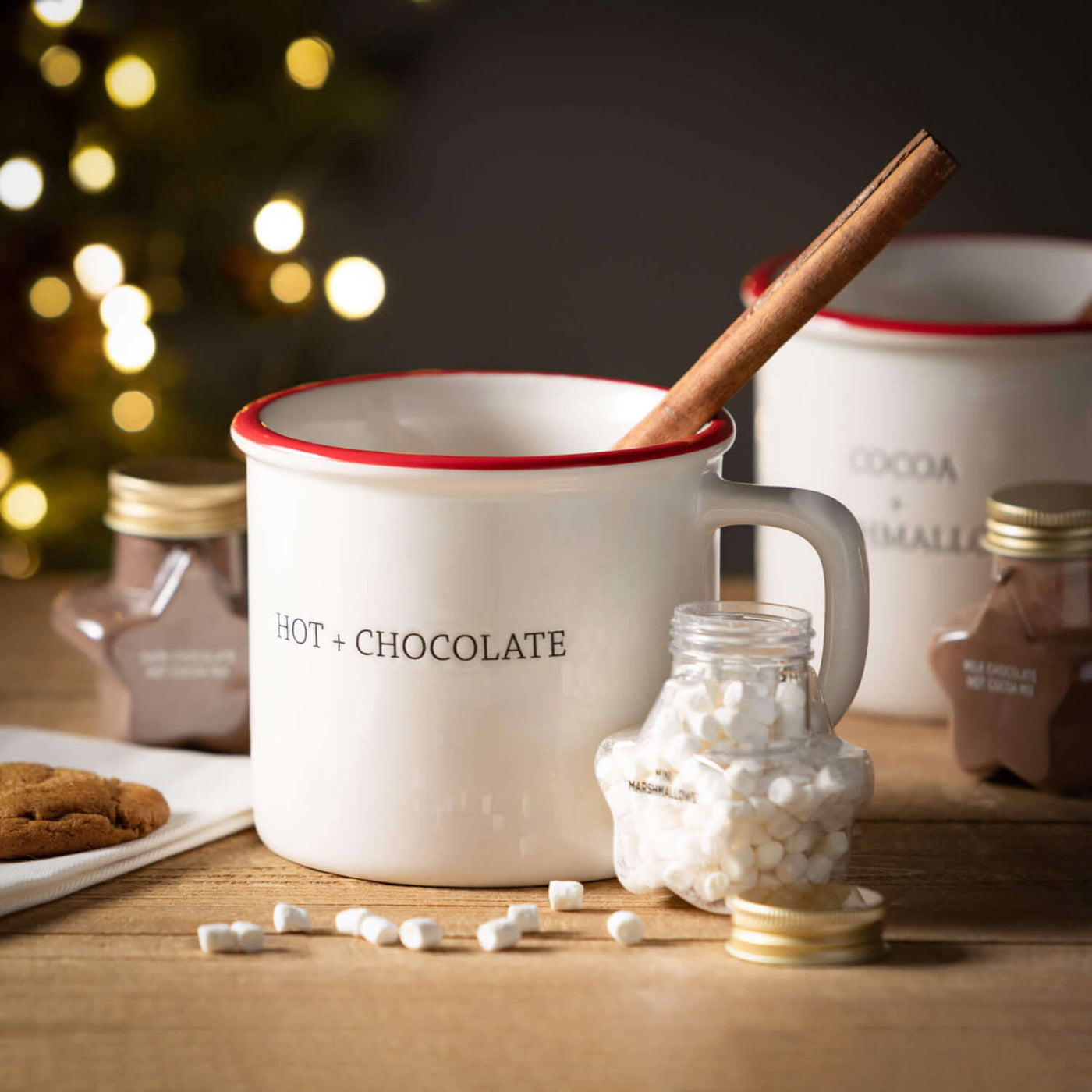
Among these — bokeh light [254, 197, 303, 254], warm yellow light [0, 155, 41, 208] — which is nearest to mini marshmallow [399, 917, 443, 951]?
bokeh light [254, 197, 303, 254]

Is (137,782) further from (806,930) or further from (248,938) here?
(806,930)

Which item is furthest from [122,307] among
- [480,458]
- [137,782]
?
[480,458]

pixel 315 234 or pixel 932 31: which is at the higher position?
pixel 932 31

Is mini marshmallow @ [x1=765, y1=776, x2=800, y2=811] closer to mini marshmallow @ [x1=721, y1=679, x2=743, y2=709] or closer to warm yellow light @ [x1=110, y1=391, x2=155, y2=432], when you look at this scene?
mini marshmallow @ [x1=721, y1=679, x2=743, y2=709]

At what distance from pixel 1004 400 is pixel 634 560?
0.95ft

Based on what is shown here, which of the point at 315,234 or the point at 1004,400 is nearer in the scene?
the point at 1004,400

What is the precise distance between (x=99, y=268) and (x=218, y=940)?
0.88 m

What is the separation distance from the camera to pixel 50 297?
4.59 feet

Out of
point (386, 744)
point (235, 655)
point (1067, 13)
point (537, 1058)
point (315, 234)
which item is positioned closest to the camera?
point (537, 1058)

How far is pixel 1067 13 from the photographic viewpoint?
1.30 metres

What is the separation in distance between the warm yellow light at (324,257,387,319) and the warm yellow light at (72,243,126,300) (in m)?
0.18

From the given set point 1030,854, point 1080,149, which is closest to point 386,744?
point 1030,854

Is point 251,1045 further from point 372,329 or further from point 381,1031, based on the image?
point 372,329

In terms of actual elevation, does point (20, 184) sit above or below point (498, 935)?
above
